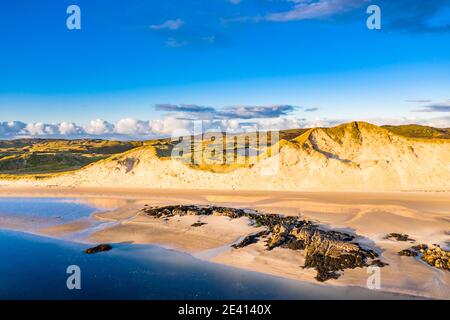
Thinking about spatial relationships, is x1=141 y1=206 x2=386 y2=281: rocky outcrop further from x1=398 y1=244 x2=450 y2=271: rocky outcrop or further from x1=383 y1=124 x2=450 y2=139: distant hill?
x1=383 y1=124 x2=450 y2=139: distant hill

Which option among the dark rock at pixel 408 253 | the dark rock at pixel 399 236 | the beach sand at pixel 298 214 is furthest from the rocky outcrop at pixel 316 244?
the dark rock at pixel 399 236

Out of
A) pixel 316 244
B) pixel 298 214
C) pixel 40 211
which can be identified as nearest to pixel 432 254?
pixel 316 244

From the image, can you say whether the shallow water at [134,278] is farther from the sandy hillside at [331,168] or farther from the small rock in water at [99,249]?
the sandy hillside at [331,168]

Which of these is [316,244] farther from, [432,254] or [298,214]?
[298,214]

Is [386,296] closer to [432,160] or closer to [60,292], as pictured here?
[60,292]

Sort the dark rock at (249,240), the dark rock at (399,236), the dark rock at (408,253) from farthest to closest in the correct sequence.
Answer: the dark rock at (399,236)
the dark rock at (249,240)
the dark rock at (408,253)
